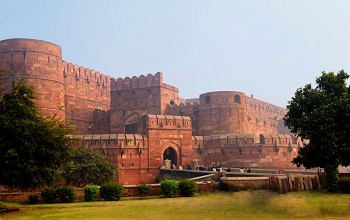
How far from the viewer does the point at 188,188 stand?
46.6 ft

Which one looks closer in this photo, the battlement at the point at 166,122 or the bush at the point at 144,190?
the bush at the point at 144,190

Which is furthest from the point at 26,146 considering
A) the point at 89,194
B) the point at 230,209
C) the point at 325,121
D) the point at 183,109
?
the point at 183,109

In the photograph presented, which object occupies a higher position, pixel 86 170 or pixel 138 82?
pixel 138 82

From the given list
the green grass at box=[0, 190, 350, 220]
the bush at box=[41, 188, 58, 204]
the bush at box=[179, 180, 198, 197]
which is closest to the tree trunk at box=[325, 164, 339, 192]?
the green grass at box=[0, 190, 350, 220]

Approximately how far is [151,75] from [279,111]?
24.1 meters

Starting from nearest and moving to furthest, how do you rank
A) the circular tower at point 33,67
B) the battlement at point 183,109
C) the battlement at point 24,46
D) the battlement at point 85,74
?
the circular tower at point 33,67 < the battlement at point 24,46 < the battlement at point 85,74 < the battlement at point 183,109

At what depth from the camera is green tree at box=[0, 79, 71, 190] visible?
11367mm

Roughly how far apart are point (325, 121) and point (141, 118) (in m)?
18.7

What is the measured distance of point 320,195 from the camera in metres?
12.5

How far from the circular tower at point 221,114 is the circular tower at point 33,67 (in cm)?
1290

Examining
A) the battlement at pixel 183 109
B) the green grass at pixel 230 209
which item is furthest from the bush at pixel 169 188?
the battlement at pixel 183 109

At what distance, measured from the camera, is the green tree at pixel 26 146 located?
37.3 feet

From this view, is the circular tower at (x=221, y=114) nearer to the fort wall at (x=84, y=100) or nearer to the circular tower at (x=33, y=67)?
the fort wall at (x=84, y=100)

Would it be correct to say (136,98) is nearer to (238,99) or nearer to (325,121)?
(238,99)
